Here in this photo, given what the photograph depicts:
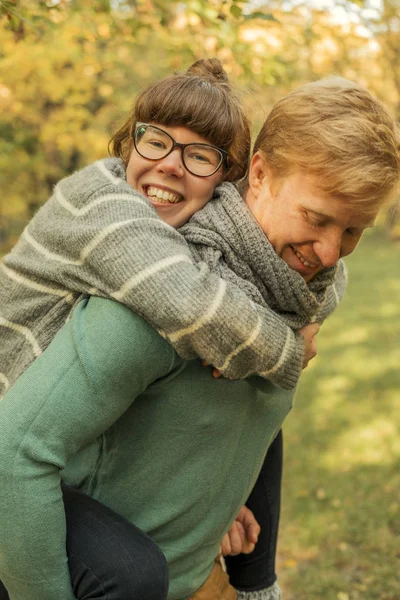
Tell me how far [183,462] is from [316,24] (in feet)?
20.0

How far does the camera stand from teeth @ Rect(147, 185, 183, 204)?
1.93 metres

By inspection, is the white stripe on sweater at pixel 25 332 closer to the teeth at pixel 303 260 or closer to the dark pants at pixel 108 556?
the dark pants at pixel 108 556

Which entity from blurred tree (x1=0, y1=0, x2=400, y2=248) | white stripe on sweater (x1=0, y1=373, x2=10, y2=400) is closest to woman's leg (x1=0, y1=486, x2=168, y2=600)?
white stripe on sweater (x1=0, y1=373, x2=10, y2=400)

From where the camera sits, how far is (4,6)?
2.30m

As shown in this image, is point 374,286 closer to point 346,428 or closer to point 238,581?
point 346,428

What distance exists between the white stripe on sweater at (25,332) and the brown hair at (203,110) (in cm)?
63

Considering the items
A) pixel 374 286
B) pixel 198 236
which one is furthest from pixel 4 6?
pixel 374 286

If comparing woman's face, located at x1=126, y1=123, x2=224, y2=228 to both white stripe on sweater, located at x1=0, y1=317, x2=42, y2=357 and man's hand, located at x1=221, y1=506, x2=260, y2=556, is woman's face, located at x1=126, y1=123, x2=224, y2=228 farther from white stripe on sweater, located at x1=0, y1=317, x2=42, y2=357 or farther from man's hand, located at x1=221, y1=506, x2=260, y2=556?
man's hand, located at x1=221, y1=506, x2=260, y2=556

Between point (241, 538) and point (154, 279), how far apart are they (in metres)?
1.23

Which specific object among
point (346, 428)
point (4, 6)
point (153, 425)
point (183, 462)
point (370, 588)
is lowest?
point (346, 428)

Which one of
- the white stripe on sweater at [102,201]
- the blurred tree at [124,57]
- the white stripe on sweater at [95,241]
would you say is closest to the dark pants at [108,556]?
the white stripe on sweater at [95,241]

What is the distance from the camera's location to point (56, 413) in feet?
4.94

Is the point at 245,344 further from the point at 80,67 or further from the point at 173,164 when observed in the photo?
the point at 80,67

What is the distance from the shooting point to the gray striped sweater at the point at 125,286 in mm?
1522
